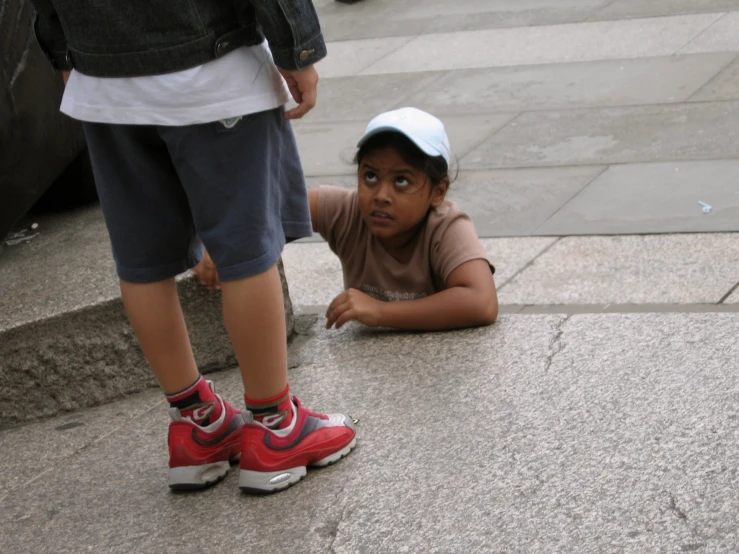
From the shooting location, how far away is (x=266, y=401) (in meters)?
2.41

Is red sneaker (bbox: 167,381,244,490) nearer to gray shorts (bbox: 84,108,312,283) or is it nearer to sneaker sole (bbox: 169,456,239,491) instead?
sneaker sole (bbox: 169,456,239,491)

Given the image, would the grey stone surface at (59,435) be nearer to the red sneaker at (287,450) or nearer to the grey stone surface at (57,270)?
the grey stone surface at (57,270)

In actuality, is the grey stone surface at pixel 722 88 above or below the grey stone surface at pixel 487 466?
below

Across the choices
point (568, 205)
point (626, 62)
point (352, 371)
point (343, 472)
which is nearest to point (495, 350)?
point (352, 371)

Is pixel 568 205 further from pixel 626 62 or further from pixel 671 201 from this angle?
pixel 626 62

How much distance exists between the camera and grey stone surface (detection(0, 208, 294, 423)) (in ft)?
10.1

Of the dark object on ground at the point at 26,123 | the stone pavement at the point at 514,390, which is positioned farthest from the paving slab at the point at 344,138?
the dark object on ground at the point at 26,123

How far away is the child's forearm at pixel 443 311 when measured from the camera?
3.18 m

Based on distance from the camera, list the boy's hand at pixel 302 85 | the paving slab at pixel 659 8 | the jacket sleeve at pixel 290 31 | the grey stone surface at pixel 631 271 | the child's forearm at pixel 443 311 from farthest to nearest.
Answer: the paving slab at pixel 659 8 < the grey stone surface at pixel 631 271 < the child's forearm at pixel 443 311 < the boy's hand at pixel 302 85 < the jacket sleeve at pixel 290 31

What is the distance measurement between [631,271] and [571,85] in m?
2.71

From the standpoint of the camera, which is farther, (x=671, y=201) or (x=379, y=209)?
(x=671, y=201)

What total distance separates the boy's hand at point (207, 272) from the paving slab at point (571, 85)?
10.5ft

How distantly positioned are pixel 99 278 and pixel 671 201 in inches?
91.4

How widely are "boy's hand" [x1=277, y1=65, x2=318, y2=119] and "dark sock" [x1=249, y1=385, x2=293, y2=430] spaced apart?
64 cm
